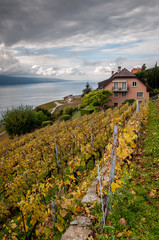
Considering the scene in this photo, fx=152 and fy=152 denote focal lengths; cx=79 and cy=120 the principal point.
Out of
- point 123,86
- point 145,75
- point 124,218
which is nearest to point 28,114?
point 123,86

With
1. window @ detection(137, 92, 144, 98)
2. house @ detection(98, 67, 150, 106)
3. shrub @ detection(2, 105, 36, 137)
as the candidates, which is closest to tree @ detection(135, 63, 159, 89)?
house @ detection(98, 67, 150, 106)

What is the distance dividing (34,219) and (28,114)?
2454 cm

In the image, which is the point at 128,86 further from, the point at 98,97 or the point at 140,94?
the point at 98,97

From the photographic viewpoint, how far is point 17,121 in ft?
83.6

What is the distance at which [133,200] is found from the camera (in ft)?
9.96

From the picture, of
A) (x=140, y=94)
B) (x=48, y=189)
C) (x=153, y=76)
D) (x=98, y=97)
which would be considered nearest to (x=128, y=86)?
(x=140, y=94)

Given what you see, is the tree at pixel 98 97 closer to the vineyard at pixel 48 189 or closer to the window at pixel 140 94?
the window at pixel 140 94

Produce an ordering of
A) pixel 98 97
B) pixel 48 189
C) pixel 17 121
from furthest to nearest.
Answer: pixel 98 97 < pixel 17 121 < pixel 48 189

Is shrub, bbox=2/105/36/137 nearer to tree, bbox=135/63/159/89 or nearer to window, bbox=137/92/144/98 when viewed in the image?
window, bbox=137/92/144/98

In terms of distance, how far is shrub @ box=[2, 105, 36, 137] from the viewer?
25375mm

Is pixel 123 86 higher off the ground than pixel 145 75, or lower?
lower

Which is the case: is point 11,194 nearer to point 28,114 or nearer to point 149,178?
point 149,178

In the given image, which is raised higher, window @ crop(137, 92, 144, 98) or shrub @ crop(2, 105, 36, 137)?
window @ crop(137, 92, 144, 98)

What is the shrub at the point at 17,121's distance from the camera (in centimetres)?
2538
